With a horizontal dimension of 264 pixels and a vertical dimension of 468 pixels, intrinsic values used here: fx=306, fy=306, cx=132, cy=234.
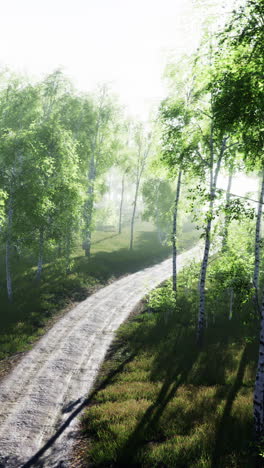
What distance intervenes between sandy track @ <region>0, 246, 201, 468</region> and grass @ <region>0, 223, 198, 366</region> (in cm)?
100

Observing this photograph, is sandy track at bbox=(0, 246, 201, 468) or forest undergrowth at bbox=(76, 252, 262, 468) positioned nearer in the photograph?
forest undergrowth at bbox=(76, 252, 262, 468)

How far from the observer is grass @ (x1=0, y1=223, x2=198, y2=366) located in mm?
17344

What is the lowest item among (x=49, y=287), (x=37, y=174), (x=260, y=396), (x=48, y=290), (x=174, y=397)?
(x=174, y=397)

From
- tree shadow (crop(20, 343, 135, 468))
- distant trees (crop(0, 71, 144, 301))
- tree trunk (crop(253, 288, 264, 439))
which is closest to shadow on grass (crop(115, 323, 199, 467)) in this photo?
A: tree shadow (crop(20, 343, 135, 468))

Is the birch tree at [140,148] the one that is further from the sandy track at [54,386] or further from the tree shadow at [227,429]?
the tree shadow at [227,429]

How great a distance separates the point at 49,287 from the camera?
78.4 ft

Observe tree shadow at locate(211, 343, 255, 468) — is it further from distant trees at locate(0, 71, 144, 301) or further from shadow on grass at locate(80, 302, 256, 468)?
distant trees at locate(0, 71, 144, 301)

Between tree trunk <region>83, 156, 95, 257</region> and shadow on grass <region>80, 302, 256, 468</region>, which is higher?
tree trunk <region>83, 156, 95, 257</region>

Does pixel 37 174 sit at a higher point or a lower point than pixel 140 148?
lower

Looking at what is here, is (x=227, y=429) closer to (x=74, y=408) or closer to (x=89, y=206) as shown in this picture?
(x=74, y=408)

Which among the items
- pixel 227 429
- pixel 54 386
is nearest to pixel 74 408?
pixel 54 386

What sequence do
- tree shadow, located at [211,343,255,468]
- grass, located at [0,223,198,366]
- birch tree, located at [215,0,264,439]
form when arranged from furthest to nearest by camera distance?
grass, located at [0,223,198,366] < tree shadow, located at [211,343,255,468] < birch tree, located at [215,0,264,439]

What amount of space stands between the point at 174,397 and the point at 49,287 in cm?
1503

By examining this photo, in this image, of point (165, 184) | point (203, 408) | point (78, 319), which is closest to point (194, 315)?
point (78, 319)
